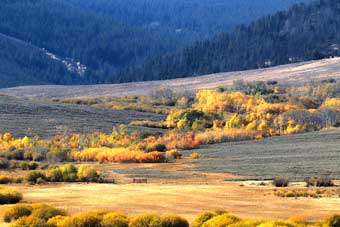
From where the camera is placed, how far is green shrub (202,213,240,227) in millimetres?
32144

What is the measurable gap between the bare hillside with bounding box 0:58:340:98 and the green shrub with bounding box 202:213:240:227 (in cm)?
12482

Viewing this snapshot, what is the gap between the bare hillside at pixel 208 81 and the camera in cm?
16239

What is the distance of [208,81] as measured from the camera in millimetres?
175625

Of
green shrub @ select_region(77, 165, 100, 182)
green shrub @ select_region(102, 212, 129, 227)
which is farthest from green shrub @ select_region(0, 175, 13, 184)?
green shrub @ select_region(102, 212, 129, 227)

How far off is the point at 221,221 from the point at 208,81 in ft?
472

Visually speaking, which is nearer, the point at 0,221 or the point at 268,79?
the point at 0,221

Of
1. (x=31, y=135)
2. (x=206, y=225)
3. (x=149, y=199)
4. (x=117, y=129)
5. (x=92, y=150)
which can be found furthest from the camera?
(x=117, y=129)

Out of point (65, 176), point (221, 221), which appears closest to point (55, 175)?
point (65, 176)

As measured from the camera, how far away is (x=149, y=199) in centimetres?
4516

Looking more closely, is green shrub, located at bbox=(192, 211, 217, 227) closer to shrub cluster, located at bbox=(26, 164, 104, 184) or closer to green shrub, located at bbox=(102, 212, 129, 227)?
green shrub, located at bbox=(102, 212, 129, 227)

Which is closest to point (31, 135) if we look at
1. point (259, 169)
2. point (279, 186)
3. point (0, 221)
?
point (259, 169)

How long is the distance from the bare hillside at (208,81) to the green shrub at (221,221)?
12482 cm

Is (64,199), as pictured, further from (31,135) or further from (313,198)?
(31,135)

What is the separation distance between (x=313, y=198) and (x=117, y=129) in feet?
190
